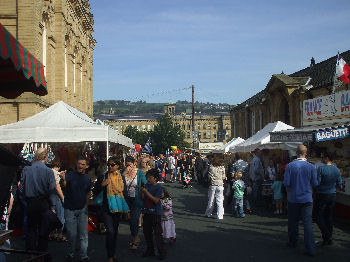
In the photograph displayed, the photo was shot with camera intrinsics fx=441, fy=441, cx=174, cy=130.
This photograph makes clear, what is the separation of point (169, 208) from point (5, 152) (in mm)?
5074

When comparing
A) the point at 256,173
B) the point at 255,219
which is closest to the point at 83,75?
the point at 256,173

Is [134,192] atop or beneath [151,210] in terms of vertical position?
atop

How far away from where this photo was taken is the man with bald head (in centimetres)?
723

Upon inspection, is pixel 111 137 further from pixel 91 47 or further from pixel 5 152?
pixel 91 47

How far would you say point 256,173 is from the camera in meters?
15.4

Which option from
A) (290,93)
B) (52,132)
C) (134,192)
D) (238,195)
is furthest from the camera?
(290,93)

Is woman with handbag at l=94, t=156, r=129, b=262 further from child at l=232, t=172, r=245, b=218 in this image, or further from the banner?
the banner

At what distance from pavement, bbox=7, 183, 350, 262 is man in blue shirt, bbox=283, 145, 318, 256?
16.2 inches

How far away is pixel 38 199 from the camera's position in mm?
7227

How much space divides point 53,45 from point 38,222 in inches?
803

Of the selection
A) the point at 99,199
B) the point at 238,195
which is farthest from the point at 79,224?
the point at 238,195

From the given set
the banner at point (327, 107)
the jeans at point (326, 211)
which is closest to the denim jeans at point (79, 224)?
the jeans at point (326, 211)

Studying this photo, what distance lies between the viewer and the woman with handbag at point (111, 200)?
24.5ft

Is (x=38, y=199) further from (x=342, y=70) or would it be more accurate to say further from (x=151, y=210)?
(x=342, y=70)
